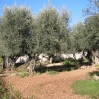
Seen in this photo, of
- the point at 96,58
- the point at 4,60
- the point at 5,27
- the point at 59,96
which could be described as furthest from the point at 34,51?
the point at 96,58

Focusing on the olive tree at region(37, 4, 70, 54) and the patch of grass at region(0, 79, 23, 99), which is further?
the olive tree at region(37, 4, 70, 54)

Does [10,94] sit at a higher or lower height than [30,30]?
lower

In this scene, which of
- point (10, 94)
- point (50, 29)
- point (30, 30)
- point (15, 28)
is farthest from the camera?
point (30, 30)

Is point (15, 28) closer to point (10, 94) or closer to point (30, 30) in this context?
point (30, 30)

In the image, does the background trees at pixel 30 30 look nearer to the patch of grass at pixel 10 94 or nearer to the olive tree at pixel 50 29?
the olive tree at pixel 50 29

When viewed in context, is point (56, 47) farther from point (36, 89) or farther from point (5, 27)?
point (36, 89)

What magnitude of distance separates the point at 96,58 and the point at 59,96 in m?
20.2

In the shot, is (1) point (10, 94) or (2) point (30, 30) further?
(2) point (30, 30)

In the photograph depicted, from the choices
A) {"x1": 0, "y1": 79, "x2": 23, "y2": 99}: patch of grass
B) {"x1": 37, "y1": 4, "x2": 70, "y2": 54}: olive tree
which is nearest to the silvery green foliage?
{"x1": 37, "y1": 4, "x2": 70, "y2": 54}: olive tree

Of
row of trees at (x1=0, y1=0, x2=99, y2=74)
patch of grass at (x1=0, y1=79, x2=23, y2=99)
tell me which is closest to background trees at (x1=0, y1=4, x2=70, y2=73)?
row of trees at (x1=0, y1=0, x2=99, y2=74)

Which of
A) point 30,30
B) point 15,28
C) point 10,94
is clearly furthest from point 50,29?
point 10,94

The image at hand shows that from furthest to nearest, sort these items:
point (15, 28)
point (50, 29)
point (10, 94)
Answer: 1. point (50, 29)
2. point (15, 28)
3. point (10, 94)

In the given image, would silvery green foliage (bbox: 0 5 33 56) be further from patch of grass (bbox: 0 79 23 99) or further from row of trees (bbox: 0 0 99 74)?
patch of grass (bbox: 0 79 23 99)

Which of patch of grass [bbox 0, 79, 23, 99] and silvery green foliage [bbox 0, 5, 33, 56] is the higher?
→ silvery green foliage [bbox 0, 5, 33, 56]
